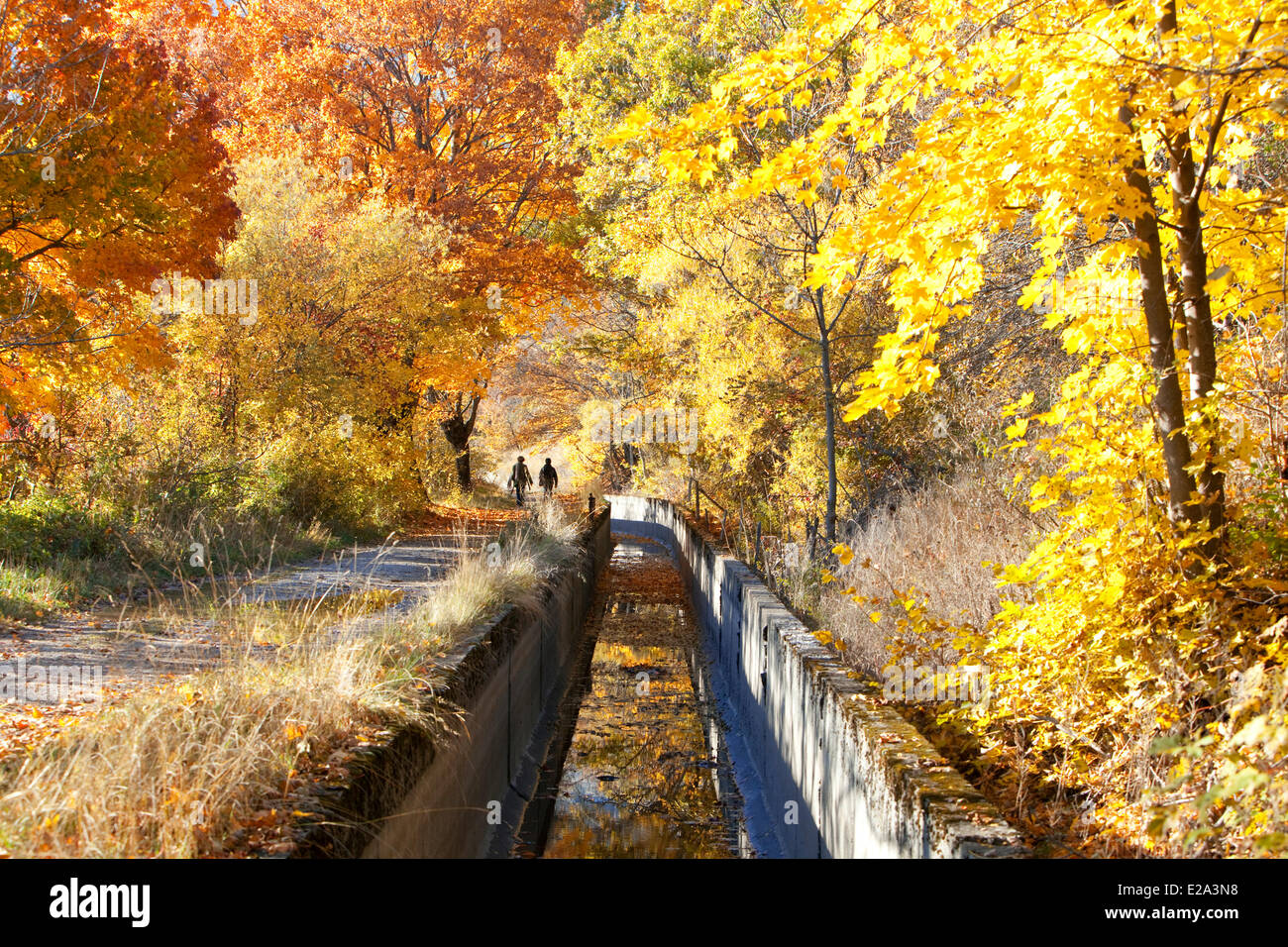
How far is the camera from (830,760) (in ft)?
21.8

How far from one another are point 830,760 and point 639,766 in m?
3.77

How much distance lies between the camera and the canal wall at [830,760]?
461 centimetres

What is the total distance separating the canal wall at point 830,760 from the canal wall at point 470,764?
2208mm

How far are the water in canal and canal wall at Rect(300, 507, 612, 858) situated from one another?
285 millimetres

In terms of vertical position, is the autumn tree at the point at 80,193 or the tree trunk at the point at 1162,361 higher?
the autumn tree at the point at 80,193

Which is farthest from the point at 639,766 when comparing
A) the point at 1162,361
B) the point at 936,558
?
the point at 1162,361

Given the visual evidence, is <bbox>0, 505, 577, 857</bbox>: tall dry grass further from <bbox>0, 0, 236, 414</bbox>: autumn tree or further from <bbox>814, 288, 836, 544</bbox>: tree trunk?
<bbox>814, 288, 836, 544</bbox>: tree trunk

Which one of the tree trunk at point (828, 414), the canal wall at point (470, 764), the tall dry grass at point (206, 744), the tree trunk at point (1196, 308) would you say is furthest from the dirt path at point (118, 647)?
the tree trunk at point (1196, 308)

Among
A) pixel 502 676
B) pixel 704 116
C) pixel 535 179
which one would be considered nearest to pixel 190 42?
pixel 535 179

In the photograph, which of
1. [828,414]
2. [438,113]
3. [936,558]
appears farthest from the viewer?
[438,113]

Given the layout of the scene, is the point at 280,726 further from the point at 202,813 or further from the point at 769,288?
the point at 769,288

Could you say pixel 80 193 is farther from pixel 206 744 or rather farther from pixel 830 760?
pixel 830 760

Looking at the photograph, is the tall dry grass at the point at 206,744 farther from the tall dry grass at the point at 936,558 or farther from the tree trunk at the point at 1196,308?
the tree trunk at the point at 1196,308
